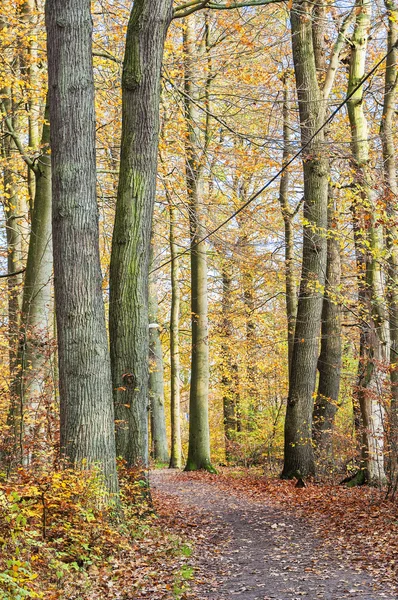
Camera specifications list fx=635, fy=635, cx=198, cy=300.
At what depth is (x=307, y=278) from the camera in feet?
40.2

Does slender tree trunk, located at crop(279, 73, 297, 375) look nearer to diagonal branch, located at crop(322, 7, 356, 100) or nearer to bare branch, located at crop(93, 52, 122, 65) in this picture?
diagonal branch, located at crop(322, 7, 356, 100)

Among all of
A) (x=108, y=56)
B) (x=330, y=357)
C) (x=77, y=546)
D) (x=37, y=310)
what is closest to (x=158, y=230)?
(x=330, y=357)

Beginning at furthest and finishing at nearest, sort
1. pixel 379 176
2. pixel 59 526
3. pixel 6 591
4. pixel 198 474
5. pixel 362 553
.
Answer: pixel 198 474 < pixel 379 176 < pixel 362 553 < pixel 59 526 < pixel 6 591

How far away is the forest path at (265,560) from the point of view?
5.17 meters

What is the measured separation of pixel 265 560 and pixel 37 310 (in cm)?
504

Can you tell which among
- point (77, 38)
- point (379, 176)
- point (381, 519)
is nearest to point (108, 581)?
point (381, 519)

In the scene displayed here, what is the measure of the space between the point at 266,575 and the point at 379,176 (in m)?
7.82

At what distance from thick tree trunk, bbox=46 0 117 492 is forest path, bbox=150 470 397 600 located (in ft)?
4.65

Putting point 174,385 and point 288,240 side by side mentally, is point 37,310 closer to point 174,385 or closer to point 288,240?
point 288,240

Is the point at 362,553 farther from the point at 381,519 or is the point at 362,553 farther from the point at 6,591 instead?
the point at 6,591

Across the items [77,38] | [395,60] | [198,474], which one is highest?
[395,60]

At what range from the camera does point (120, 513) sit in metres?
6.58

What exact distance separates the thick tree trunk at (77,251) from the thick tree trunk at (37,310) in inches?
90.2

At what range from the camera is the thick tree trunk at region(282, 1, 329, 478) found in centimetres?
1218
